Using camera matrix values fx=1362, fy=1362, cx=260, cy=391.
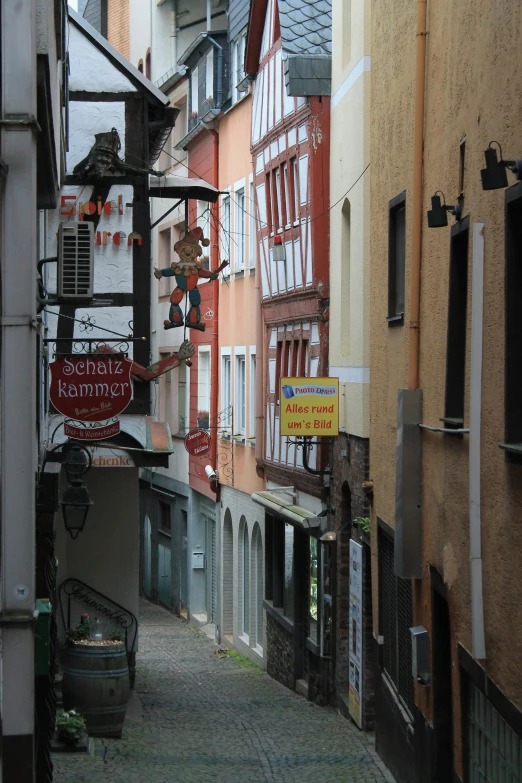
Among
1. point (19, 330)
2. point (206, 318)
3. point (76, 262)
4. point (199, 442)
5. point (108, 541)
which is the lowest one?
point (108, 541)

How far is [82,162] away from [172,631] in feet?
48.5

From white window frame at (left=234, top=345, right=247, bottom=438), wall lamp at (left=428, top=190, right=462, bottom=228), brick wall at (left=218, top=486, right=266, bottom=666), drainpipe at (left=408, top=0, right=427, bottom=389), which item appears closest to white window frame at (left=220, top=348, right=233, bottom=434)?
white window frame at (left=234, top=345, right=247, bottom=438)

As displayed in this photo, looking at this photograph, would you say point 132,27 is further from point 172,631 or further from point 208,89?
point 172,631

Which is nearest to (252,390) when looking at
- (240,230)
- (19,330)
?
(240,230)

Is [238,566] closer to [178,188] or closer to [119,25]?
[178,188]

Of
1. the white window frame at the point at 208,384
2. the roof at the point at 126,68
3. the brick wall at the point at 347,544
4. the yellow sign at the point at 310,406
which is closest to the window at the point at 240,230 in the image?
the white window frame at the point at 208,384

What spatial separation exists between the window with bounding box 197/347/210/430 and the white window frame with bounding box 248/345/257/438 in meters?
3.42

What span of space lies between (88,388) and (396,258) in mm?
3332

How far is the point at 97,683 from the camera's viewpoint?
14.9 meters

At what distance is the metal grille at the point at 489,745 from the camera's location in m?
8.14

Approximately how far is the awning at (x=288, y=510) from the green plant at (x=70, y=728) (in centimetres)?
579

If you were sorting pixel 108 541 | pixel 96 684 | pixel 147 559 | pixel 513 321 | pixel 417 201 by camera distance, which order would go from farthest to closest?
1. pixel 147 559
2. pixel 108 541
3. pixel 96 684
4. pixel 417 201
5. pixel 513 321

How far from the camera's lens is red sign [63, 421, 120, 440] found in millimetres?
13781

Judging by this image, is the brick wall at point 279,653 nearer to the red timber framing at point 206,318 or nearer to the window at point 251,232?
the red timber framing at point 206,318
